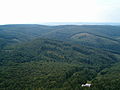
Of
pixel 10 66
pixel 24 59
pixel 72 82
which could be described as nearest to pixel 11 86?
pixel 72 82

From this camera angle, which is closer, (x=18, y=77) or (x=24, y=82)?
(x=24, y=82)

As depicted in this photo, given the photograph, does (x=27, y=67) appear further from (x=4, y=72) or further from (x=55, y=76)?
(x=55, y=76)

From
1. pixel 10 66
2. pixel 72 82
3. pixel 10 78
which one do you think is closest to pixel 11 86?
pixel 10 78

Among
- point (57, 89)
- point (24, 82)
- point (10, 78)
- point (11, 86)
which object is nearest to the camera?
point (57, 89)

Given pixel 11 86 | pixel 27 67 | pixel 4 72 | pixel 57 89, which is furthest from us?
pixel 27 67

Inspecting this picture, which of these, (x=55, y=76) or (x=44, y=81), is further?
(x=55, y=76)

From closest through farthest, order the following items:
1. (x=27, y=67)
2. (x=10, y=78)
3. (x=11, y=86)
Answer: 1. (x=11, y=86)
2. (x=10, y=78)
3. (x=27, y=67)

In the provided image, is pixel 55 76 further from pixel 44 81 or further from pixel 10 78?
pixel 10 78

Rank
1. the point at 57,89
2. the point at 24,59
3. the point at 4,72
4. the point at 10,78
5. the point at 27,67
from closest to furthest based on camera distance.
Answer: the point at 57,89, the point at 10,78, the point at 4,72, the point at 27,67, the point at 24,59
